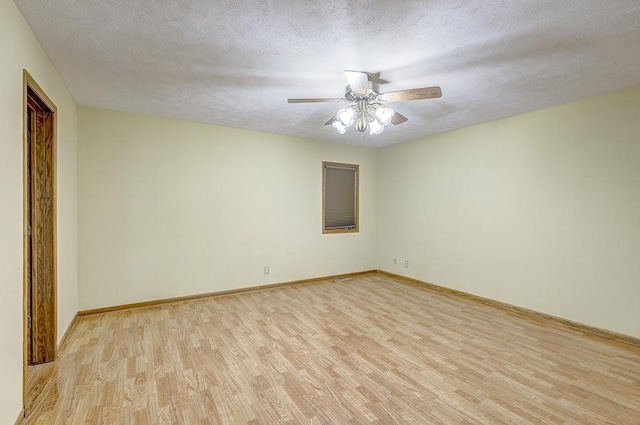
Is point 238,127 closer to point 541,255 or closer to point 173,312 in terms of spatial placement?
point 173,312

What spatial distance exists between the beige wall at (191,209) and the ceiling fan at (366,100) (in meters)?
2.16

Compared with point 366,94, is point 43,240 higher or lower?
lower

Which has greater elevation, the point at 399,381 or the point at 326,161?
the point at 326,161

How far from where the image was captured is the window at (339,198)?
5.53 metres

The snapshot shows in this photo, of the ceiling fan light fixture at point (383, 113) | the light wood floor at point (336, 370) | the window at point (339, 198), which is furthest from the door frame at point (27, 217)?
the window at point (339, 198)

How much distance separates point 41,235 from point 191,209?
178 cm

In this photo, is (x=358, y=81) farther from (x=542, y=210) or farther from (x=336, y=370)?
(x=542, y=210)

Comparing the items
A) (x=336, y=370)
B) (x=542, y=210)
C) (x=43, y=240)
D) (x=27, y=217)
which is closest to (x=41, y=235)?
(x=43, y=240)

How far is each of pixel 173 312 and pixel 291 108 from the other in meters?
2.94

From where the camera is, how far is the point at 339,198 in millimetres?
5695

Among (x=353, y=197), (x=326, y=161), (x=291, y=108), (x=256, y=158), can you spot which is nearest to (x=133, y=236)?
(x=256, y=158)

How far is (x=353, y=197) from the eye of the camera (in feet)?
19.3

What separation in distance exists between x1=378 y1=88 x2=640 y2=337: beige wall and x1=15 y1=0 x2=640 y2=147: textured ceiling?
44cm

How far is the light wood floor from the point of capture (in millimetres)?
1966
